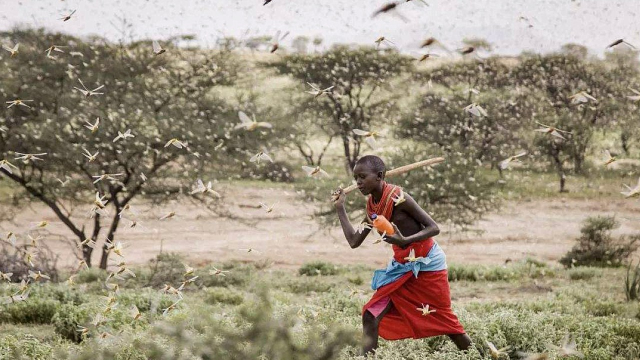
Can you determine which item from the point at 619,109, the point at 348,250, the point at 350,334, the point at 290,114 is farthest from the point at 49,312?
the point at 619,109

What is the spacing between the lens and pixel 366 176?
16.7 feet

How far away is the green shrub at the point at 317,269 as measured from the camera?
49.3ft

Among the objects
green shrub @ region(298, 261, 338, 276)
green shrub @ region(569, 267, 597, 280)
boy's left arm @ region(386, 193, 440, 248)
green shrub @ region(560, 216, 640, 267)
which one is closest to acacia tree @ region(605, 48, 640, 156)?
green shrub @ region(560, 216, 640, 267)

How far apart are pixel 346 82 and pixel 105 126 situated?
1461cm

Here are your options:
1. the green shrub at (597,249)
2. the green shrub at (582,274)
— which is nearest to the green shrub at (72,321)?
the green shrub at (582,274)

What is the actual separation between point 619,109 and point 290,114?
13176mm

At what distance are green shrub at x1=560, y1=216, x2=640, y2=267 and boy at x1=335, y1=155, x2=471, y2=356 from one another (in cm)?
1023

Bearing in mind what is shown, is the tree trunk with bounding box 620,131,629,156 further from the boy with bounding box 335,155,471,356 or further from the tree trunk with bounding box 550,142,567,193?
the boy with bounding box 335,155,471,356

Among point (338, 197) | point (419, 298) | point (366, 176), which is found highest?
point (366, 176)

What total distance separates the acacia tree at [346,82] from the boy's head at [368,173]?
2071 cm

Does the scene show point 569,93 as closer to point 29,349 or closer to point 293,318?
point 29,349

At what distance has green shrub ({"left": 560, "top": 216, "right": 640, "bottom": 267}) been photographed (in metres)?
14.8

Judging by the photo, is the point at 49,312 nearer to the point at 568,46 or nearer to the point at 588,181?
the point at 588,181

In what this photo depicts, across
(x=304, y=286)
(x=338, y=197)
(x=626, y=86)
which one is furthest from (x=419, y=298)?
(x=626, y=86)
